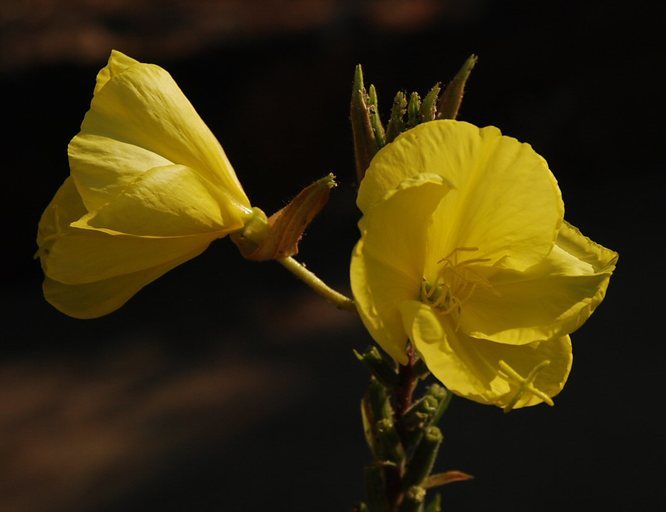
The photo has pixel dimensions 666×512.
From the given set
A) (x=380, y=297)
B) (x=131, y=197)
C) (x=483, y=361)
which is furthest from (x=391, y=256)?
(x=131, y=197)

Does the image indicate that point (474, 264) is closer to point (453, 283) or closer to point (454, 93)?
point (453, 283)

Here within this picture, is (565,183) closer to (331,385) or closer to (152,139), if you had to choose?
(331,385)

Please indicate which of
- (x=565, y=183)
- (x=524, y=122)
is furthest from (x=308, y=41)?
(x=565, y=183)

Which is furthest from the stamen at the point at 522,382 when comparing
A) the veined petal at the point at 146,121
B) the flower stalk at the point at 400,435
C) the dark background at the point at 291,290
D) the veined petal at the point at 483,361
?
the dark background at the point at 291,290

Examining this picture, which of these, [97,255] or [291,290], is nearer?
[97,255]

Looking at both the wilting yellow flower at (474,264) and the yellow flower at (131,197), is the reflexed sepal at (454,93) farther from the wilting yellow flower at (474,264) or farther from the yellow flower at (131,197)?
the yellow flower at (131,197)

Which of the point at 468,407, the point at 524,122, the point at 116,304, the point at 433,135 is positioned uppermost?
the point at 433,135

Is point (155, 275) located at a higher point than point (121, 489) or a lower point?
higher

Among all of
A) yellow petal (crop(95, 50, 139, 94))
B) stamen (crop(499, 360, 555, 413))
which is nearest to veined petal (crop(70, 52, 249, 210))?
yellow petal (crop(95, 50, 139, 94))
